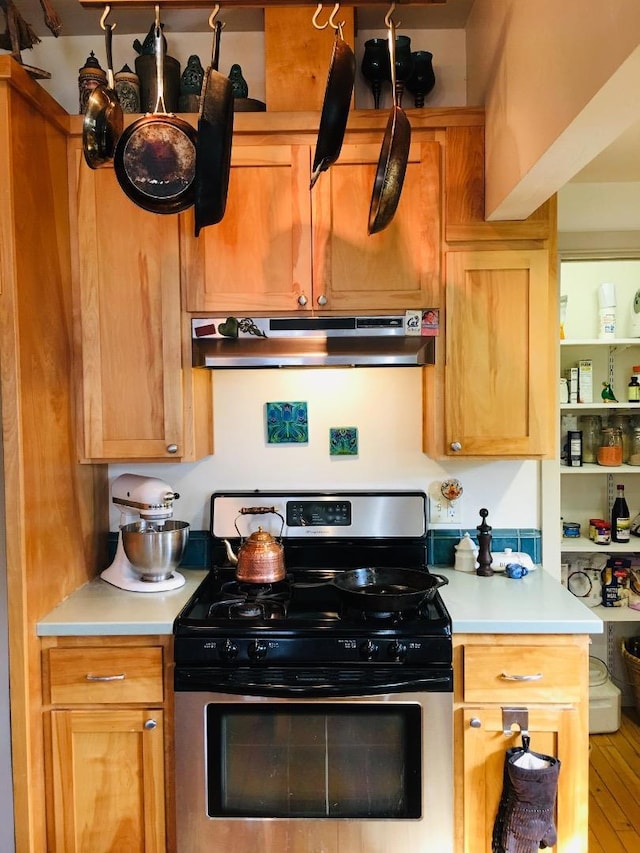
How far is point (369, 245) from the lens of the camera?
2137mm

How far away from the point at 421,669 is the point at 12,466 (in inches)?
51.6

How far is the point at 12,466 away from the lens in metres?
1.84

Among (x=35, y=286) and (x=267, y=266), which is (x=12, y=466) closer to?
(x=35, y=286)

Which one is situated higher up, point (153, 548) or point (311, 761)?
point (153, 548)

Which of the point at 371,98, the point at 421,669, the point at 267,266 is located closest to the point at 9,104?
the point at 267,266

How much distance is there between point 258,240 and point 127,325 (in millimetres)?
525

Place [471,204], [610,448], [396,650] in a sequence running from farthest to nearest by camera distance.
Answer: [610,448]
[471,204]
[396,650]

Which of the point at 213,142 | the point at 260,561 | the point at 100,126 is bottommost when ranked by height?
the point at 260,561

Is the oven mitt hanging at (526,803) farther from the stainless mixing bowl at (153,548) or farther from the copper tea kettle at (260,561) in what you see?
the stainless mixing bowl at (153,548)

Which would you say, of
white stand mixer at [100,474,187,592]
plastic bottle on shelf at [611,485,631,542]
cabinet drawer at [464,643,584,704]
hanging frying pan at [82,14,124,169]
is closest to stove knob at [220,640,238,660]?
white stand mixer at [100,474,187,592]

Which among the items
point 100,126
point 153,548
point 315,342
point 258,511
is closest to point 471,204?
point 315,342

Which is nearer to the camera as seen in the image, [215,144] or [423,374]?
[215,144]

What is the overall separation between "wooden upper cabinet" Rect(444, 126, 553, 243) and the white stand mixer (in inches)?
52.4

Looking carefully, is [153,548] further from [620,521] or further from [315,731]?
[620,521]
